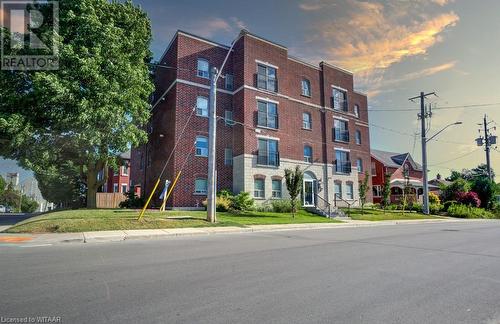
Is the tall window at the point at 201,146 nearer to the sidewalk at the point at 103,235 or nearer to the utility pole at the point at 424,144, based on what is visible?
the sidewalk at the point at 103,235

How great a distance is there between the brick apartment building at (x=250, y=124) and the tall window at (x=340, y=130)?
5.8 inches

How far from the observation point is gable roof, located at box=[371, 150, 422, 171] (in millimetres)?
53469

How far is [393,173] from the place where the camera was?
52.0 m

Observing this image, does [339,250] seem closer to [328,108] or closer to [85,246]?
[85,246]

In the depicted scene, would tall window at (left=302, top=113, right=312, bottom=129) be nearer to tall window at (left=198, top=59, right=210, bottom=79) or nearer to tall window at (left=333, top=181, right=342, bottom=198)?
tall window at (left=333, top=181, right=342, bottom=198)

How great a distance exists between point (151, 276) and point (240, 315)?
2566 millimetres

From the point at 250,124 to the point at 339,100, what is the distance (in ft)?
41.8

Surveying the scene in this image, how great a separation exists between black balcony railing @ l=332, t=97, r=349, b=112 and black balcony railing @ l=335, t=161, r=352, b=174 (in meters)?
5.76

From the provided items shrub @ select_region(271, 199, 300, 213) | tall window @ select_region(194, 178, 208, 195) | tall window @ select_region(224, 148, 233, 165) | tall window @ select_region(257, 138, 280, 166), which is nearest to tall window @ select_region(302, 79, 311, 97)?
tall window @ select_region(257, 138, 280, 166)

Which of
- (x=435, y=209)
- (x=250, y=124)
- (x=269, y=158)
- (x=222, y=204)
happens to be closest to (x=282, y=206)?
(x=269, y=158)

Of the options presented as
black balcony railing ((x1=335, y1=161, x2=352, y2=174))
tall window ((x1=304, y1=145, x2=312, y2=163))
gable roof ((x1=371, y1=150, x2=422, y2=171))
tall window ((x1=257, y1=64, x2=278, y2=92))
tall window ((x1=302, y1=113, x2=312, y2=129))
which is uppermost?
tall window ((x1=257, y1=64, x2=278, y2=92))

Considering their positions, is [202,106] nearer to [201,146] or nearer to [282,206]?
[201,146]

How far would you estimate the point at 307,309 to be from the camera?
459 cm

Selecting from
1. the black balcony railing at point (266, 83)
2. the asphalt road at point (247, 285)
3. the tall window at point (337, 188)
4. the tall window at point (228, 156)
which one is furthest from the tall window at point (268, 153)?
the asphalt road at point (247, 285)
